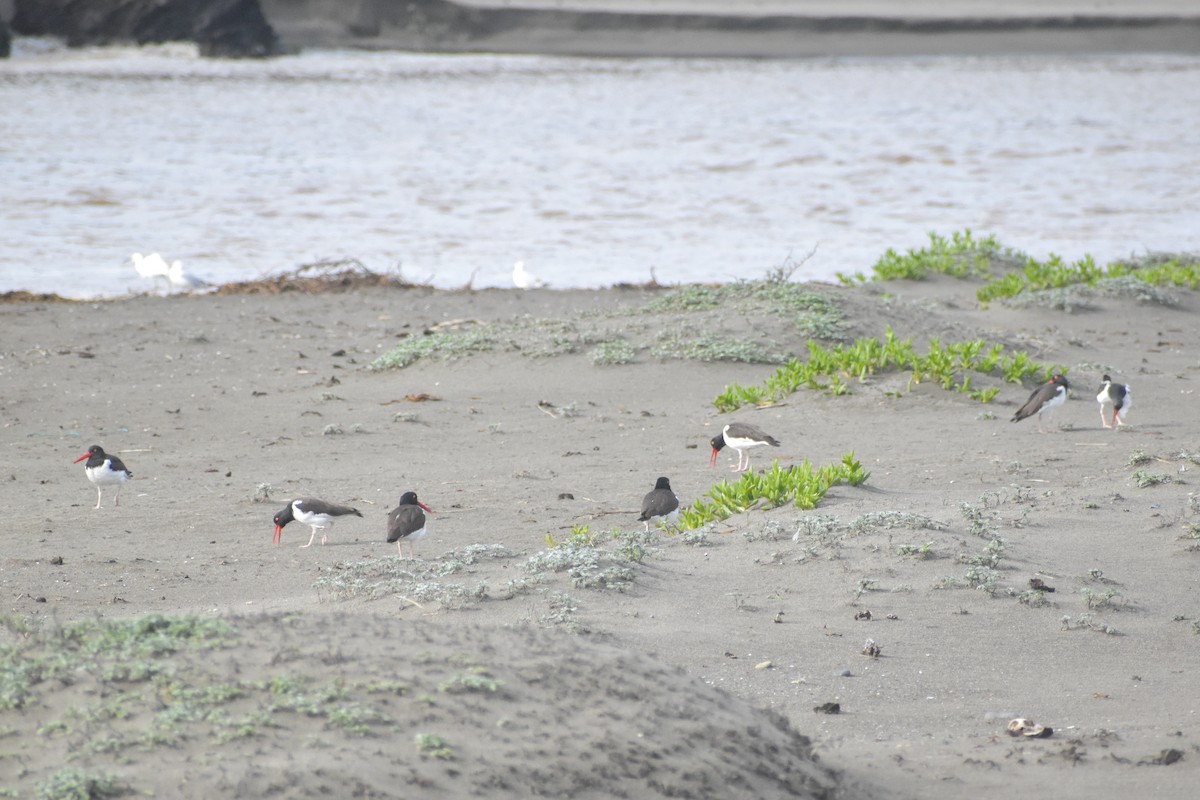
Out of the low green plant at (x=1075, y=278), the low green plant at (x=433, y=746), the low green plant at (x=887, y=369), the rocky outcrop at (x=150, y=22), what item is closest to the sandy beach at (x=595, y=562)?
the low green plant at (x=433, y=746)

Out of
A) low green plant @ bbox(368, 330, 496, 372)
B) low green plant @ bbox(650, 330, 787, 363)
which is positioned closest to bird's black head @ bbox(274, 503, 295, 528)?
low green plant @ bbox(368, 330, 496, 372)

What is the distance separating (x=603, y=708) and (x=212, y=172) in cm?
2325

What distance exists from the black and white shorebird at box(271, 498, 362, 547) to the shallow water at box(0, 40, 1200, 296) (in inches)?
360

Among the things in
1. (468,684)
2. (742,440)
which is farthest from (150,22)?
(468,684)

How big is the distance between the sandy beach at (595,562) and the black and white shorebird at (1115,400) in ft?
0.54

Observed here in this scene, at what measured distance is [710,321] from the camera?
11.8 metres

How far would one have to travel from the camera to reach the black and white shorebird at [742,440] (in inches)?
325

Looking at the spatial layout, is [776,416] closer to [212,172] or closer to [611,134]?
[212,172]

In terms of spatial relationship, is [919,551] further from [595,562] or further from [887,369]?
[887,369]

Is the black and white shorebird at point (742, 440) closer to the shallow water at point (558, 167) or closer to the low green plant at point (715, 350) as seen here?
the low green plant at point (715, 350)

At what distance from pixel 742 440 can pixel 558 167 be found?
19216 millimetres

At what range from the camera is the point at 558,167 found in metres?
26.8

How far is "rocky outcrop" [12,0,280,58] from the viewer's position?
47281mm

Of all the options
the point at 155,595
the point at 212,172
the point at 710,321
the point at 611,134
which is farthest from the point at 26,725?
the point at 611,134
